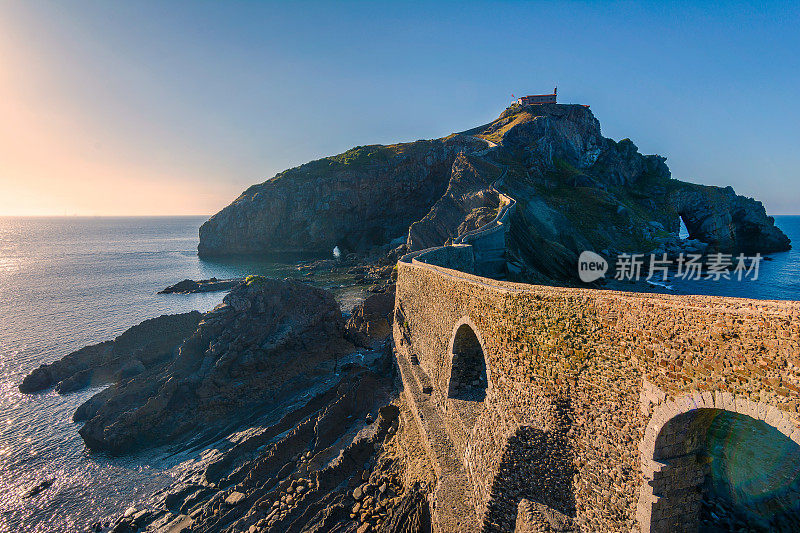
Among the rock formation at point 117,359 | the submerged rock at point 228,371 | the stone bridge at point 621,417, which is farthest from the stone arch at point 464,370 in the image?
the rock formation at point 117,359

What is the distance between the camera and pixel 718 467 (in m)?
12.0

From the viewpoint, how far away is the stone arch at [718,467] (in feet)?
22.5

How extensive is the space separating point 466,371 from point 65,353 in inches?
1452

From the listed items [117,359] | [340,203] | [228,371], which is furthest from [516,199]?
[340,203]

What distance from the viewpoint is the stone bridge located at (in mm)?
6383

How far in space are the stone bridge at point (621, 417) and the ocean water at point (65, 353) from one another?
16269mm

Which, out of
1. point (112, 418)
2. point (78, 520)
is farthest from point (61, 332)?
point (78, 520)

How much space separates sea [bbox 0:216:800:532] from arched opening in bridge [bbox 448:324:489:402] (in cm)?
1421

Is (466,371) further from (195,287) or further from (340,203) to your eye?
(340,203)

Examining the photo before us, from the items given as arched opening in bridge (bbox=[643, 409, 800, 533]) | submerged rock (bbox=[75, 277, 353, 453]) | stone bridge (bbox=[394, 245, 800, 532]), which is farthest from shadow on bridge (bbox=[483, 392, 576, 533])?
submerged rock (bbox=[75, 277, 353, 453])

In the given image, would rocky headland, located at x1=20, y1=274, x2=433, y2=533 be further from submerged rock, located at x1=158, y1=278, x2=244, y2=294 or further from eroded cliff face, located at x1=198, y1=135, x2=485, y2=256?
eroded cliff face, located at x1=198, y1=135, x2=485, y2=256

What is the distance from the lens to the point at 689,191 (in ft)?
225

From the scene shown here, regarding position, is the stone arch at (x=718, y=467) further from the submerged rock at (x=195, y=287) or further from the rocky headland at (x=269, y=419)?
the submerged rock at (x=195, y=287)

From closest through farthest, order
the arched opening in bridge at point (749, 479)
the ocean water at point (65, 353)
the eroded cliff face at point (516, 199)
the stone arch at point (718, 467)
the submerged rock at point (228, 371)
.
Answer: the stone arch at point (718, 467), the arched opening in bridge at point (749, 479), the ocean water at point (65, 353), the submerged rock at point (228, 371), the eroded cliff face at point (516, 199)
